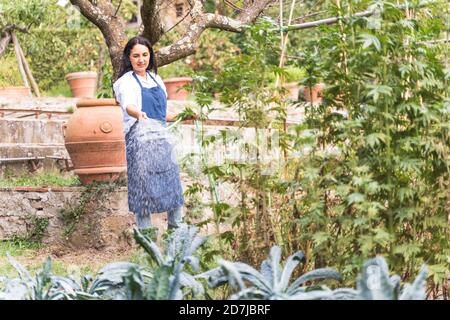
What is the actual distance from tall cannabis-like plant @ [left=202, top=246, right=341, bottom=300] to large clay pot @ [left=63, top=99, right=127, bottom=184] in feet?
12.8

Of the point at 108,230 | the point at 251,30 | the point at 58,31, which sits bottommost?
the point at 108,230

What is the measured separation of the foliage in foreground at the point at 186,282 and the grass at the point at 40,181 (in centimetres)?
415

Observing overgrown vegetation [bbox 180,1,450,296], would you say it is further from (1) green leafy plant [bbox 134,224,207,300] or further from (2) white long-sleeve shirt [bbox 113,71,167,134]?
(2) white long-sleeve shirt [bbox 113,71,167,134]

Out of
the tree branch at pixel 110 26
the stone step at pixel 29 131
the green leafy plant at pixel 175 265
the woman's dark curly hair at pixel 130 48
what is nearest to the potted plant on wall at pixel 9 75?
the stone step at pixel 29 131

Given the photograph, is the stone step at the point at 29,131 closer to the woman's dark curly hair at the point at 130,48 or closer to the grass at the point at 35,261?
the grass at the point at 35,261

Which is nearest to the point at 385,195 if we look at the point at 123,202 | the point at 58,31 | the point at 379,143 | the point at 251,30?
the point at 379,143

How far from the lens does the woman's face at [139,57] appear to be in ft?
19.0

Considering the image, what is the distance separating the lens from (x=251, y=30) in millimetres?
4566

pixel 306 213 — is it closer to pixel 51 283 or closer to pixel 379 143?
pixel 379 143

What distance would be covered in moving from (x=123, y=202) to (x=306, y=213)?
114 inches

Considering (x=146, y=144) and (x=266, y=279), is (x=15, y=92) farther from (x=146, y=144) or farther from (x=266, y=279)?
(x=266, y=279)

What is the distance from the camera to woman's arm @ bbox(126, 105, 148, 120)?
5566 mm

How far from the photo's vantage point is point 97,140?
7.41 metres
